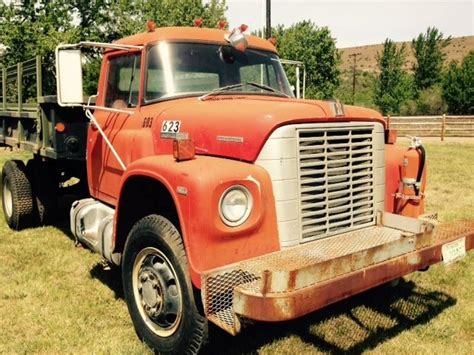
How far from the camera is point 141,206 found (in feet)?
12.4

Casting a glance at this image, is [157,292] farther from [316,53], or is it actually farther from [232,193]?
[316,53]

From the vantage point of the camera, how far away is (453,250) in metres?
3.42

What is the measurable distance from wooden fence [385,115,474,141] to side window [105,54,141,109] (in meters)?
24.1

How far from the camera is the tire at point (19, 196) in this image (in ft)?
21.4

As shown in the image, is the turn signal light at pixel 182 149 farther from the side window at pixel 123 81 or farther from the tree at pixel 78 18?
the tree at pixel 78 18

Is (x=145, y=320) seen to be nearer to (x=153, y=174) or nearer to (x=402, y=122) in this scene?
(x=153, y=174)

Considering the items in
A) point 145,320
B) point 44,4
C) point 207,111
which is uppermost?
point 44,4

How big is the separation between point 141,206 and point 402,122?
97.9ft

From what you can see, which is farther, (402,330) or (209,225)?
(402,330)

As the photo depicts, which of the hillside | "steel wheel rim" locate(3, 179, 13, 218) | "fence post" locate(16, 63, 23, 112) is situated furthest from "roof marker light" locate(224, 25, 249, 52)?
the hillside

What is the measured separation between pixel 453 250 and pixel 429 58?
2082 inches

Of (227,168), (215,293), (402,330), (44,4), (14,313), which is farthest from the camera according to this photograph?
(44,4)

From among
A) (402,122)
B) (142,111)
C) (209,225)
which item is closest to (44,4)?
(402,122)

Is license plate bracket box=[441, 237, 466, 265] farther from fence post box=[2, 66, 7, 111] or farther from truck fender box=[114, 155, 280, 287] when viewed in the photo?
fence post box=[2, 66, 7, 111]
